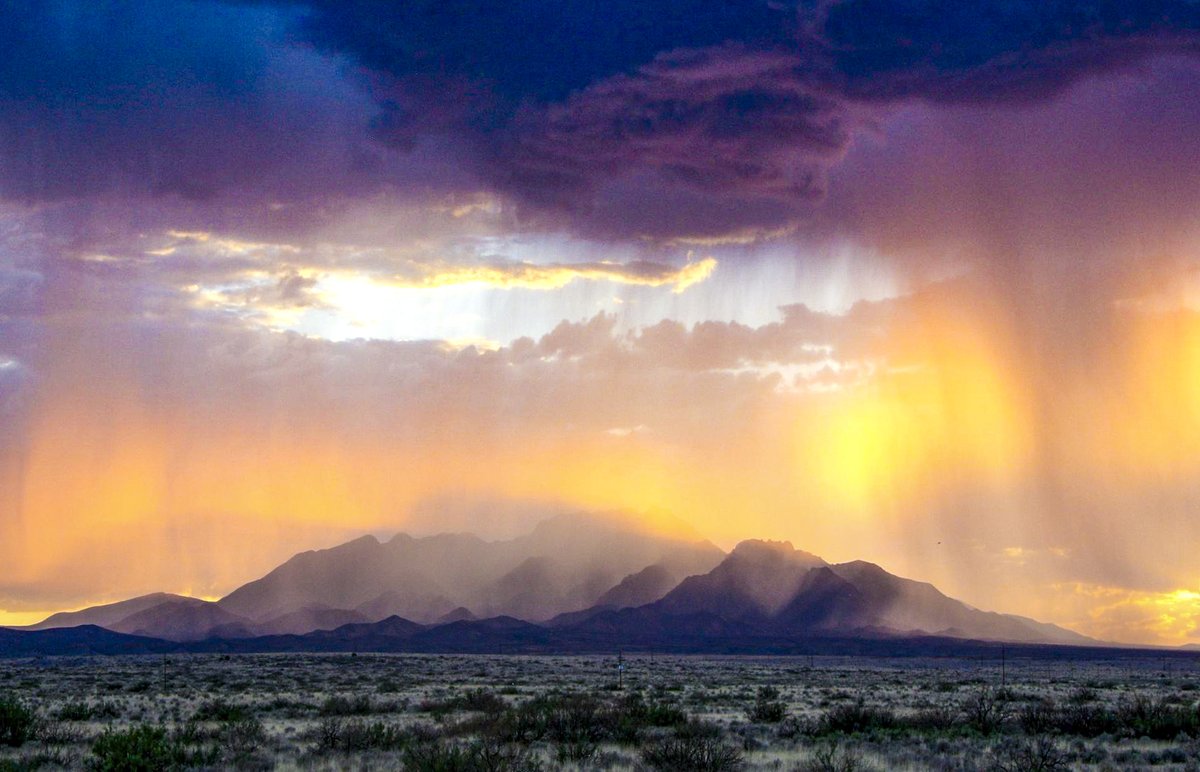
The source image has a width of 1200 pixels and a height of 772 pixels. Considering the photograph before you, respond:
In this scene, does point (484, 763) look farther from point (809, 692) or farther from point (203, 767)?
point (809, 692)

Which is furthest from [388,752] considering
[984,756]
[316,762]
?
[984,756]

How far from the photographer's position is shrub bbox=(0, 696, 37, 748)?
27516 mm

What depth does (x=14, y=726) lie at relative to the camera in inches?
1101

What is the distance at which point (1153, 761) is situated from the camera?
83.1 feet

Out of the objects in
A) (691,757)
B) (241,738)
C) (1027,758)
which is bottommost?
(241,738)

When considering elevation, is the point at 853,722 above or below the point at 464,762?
below

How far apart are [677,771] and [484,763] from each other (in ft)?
13.9

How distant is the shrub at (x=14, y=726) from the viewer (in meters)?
27.5

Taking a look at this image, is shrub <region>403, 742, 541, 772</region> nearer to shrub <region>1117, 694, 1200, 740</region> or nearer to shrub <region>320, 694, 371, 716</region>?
shrub <region>320, 694, 371, 716</region>

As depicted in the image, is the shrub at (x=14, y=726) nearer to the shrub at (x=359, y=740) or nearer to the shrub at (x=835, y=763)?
the shrub at (x=359, y=740)

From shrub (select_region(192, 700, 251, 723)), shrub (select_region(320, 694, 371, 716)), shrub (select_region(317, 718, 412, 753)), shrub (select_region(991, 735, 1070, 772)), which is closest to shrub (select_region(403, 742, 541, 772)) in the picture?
shrub (select_region(317, 718, 412, 753))

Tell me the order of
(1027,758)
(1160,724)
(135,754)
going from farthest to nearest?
(1160,724)
(1027,758)
(135,754)

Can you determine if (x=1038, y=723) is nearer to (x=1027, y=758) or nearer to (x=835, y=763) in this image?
(x=1027, y=758)

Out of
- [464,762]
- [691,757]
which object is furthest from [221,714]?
[691,757]
